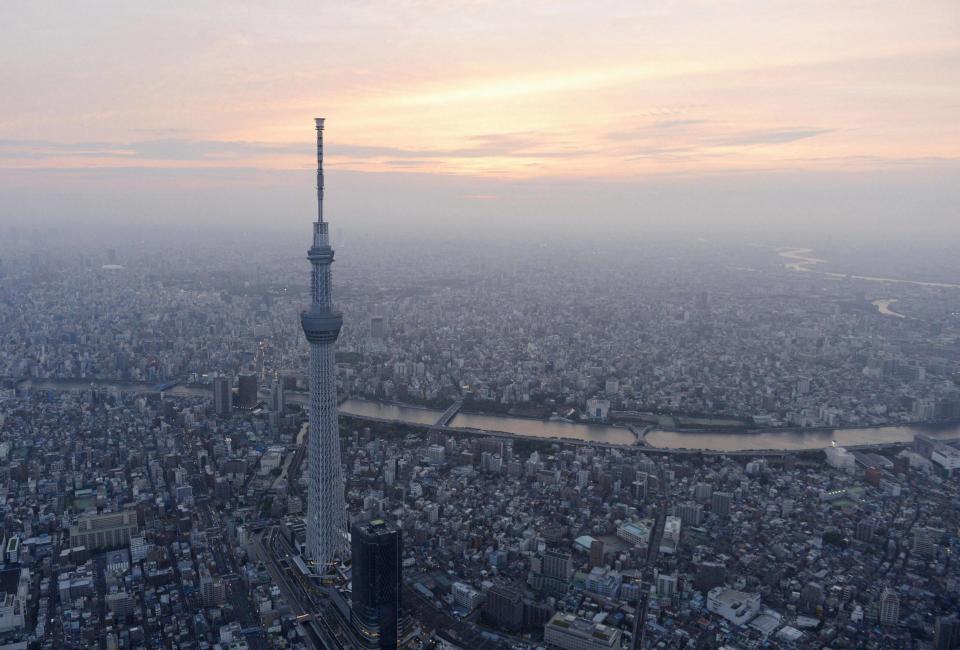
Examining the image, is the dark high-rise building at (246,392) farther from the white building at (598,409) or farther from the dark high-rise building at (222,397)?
the white building at (598,409)

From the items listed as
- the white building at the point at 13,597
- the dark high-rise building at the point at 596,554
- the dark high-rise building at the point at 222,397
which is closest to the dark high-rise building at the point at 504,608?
the dark high-rise building at the point at 596,554

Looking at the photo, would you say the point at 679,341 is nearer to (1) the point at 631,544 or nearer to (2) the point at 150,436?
(1) the point at 631,544

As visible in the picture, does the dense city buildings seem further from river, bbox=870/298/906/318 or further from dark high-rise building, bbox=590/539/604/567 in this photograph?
river, bbox=870/298/906/318

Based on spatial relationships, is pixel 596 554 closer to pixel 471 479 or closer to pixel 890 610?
pixel 890 610

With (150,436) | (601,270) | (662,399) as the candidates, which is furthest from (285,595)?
(601,270)

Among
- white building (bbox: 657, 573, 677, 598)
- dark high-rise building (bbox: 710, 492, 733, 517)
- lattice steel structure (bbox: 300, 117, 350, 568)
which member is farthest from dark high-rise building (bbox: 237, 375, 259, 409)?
white building (bbox: 657, 573, 677, 598)

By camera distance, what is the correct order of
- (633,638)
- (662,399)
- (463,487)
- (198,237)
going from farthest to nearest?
(198,237), (662,399), (463,487), (633,638)
